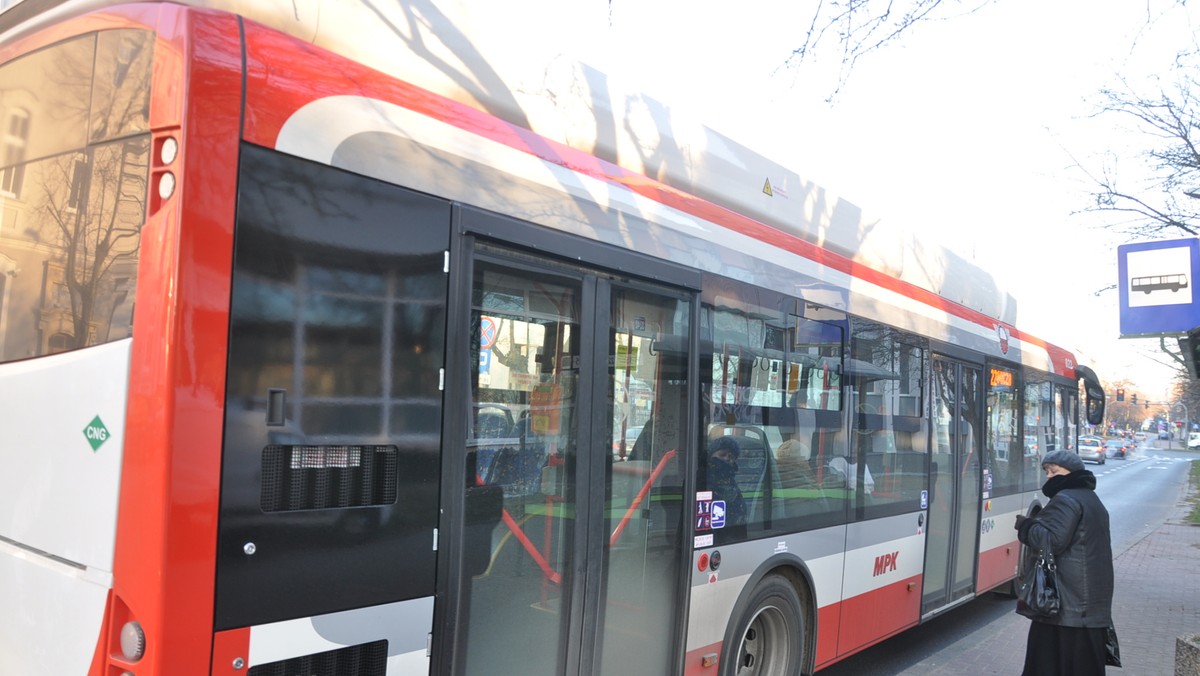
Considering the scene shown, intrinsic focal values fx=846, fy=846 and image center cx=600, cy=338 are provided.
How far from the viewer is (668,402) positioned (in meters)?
4.41

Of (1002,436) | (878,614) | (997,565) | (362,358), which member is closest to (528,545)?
(362,358)

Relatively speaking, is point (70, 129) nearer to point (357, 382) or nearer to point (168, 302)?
point (168, 302)

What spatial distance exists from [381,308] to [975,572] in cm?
749

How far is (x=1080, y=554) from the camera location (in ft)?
18.2

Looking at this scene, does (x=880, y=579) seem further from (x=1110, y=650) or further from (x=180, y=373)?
(x=180, y=373)

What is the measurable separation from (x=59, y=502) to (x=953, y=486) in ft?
23.6

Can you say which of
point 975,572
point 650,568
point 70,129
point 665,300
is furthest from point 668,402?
point 975,572

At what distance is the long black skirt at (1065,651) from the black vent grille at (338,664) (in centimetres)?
487

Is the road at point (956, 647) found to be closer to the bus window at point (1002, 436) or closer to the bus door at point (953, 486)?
the bus door at point (953, 486)

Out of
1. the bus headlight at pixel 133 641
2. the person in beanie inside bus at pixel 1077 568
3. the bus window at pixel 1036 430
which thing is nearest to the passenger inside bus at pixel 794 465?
the person in beanie inside bus at pixel 1077 568

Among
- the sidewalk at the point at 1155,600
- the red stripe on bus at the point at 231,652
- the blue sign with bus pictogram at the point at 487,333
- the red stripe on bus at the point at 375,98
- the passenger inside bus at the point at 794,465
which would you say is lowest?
the sidewalk at the point at 1155,600

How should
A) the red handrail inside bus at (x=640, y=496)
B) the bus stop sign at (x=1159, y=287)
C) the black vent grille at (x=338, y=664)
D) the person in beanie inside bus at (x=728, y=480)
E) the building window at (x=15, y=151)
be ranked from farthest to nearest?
the bus stop sign at (x=1159, y=287)
the person in beanie inside bus at (x=728, y=480)
the red handrail inside bus at (x=640, y=496)
the building window at (x=15, y=151)
the black vent grille at (x=338, y=664)

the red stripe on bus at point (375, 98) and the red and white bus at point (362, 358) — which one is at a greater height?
the red stripe on bus at point (375, 98)

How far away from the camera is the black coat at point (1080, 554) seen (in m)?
5.55
